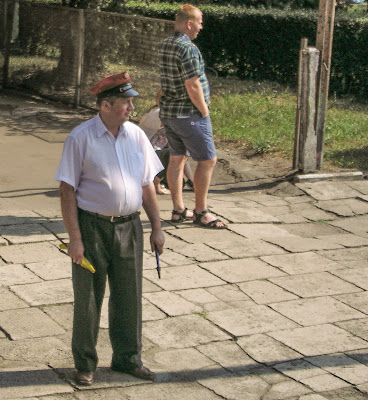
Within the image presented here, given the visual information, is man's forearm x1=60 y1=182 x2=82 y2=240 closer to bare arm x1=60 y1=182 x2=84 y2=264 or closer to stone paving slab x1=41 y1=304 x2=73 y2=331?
bare arm x1=60 y1=182 x2=84 y2=264

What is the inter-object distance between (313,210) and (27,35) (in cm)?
792

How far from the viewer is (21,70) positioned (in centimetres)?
1503

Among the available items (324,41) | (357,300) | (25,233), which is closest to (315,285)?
(357,300)

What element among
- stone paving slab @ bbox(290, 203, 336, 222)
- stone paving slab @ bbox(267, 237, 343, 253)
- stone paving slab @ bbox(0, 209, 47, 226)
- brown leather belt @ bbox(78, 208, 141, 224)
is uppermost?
brown leather belt @ bbox(78, 208, 141, 224)

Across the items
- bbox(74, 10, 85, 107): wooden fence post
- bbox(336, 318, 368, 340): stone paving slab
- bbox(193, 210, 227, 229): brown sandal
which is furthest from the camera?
bbox(74, 10, 85, 107): wooden fence post

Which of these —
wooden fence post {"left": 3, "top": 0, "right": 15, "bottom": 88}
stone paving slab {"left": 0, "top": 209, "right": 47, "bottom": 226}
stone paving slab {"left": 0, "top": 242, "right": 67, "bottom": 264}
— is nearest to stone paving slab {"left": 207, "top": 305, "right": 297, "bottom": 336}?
stone paving slab {"left": 0, "top": 242, "right": 67, "bottom": 264}

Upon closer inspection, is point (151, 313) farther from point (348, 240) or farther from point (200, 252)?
point (348, 240)

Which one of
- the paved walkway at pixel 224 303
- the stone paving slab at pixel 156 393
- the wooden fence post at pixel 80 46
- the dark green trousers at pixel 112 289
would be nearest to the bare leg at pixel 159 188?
the paved walkway at pixel 224 303

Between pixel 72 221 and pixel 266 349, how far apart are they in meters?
1.59

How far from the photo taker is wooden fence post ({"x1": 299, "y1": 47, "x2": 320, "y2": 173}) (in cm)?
916

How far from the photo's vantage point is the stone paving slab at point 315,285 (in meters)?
6.14

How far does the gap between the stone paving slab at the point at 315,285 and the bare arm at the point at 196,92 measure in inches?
69.3

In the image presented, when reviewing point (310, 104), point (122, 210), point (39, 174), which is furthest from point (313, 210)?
→ point (122, 210)

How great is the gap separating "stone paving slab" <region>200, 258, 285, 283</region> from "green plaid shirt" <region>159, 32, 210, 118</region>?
57.4 inches
